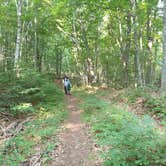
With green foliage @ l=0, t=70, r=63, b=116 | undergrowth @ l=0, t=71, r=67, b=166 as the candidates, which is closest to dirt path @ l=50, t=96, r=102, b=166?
undergrowth @ l=0, t=71, r=67, b=166

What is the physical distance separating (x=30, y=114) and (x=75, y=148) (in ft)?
16.5

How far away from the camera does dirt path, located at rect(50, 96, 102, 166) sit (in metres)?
6.40

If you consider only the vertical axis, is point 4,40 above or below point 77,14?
below

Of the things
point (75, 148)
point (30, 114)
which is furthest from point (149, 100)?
point (30, 114)

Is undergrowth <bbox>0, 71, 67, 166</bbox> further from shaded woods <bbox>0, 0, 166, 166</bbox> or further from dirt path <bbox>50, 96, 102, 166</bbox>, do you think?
dirt path <bbox>50, 96, 102, 166</bbox>

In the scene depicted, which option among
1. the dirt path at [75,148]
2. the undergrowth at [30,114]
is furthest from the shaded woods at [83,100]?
the dirt path at [75,148]

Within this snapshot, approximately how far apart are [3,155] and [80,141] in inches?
93.6

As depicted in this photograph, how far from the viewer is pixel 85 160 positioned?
6.43 m

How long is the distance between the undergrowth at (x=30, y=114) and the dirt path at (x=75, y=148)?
301 millimetres

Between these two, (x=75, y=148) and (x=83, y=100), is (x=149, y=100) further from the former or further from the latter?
(x=83, y=100)

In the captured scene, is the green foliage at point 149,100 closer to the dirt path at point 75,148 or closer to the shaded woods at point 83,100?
the shaded woods at point 83,100

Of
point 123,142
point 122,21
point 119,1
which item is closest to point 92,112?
point 123,142

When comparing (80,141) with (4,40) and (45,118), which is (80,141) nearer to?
(45,118)

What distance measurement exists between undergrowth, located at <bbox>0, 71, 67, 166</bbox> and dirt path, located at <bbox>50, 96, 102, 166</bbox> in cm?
30
